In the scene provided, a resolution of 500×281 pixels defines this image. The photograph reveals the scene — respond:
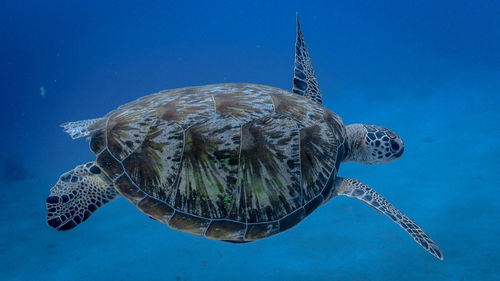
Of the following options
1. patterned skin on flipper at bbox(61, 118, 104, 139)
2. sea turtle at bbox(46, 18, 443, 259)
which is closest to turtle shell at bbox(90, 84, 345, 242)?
sea turtle at bbox(46, 18, 443, 259)

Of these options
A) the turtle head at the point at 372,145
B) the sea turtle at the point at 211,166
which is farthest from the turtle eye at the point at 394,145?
the sea turtle at the point at 211,166

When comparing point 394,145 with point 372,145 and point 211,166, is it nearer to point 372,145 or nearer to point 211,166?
point 372,145

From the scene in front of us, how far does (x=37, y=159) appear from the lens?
722 inches

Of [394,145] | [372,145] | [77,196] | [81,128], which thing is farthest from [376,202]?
[81,128]

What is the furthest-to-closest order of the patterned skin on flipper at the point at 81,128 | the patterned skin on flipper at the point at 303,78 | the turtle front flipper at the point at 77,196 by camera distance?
the patterned skin on flipper at the point at 303,78 → the patterned skin on flipper at the point at 81,128 → the turtle front flipper at the point at 77,196

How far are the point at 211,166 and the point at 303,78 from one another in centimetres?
260

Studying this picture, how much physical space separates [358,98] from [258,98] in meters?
18.9

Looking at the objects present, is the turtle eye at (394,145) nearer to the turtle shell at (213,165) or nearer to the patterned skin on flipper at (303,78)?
the patterned skin on flipper at (303,78)

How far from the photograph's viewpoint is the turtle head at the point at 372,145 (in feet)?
13.4

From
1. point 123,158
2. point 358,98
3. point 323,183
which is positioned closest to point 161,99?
point 123,158

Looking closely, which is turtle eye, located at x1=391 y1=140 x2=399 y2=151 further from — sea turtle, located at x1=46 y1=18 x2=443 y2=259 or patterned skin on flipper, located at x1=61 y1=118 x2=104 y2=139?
patterned skin on flipper, located at x1=61 y1=118 x2=104 y2=139

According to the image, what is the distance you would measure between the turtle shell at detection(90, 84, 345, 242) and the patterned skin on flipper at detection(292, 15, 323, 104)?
1754mm

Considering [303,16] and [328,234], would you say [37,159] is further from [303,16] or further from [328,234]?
[303,16]

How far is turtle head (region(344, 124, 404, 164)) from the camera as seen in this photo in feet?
13.4
